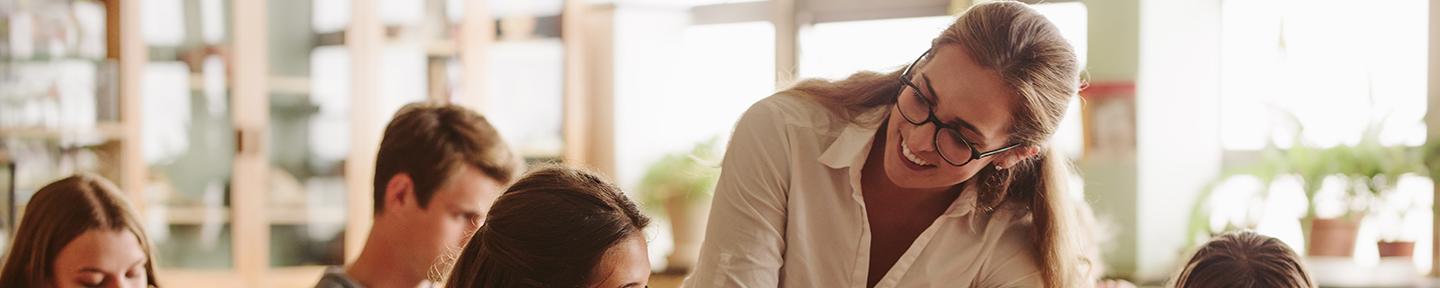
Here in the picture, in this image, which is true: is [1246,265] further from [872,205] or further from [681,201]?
[681,201]

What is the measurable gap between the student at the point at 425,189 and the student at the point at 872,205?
408 mm

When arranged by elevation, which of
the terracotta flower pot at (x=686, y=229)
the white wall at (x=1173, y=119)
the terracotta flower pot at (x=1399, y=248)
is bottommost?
the terracotta flower pot at (x=686, y=229)

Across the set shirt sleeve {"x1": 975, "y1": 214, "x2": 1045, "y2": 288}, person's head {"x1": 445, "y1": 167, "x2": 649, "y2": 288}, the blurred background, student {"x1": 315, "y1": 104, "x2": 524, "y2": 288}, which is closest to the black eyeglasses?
shirt sleeve {"x1": 975, "y1": 214, "x2": 1045, "y2": 288}

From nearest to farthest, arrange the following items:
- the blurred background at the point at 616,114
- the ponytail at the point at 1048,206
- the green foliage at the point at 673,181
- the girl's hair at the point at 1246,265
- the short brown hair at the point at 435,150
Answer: the girl's hair at the point at 1246,265, the ponytail at the point at 1048,206, the short brown hair at the point at 435,150, the blurred background at the point at 616,114, the green foliage at the point at 673,181

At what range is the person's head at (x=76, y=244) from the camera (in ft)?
6.88

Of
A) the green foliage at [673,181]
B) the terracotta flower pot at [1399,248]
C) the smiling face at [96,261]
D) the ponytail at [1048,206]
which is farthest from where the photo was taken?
the green foliage at [673,181]

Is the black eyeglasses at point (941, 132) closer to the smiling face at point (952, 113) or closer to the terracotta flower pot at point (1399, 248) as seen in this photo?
the smiling face at point (952, 113)

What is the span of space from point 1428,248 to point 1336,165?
0.34 meters

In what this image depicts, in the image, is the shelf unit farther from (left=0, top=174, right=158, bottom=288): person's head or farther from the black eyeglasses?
the black eyeglasses

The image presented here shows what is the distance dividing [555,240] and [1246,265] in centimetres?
80

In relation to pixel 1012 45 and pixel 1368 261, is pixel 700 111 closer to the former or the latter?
pixel 1368 261

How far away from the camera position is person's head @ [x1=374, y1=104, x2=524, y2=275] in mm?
2191

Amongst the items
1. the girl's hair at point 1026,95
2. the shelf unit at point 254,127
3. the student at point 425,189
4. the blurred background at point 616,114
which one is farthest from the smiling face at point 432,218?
the shelf unit at point 254,127

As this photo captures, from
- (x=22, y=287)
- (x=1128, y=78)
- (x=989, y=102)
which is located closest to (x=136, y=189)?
(x=22, y=287)
